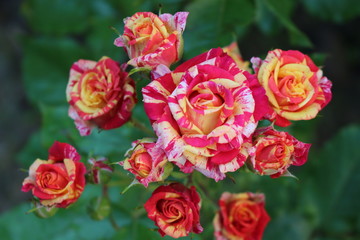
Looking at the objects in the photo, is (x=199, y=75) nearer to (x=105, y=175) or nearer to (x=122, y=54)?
(x=105, y=175)

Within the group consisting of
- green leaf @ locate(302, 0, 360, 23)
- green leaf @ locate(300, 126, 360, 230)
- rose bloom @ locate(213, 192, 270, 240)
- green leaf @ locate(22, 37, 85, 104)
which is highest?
green leaf @ locate(22, 37, 85, 104)

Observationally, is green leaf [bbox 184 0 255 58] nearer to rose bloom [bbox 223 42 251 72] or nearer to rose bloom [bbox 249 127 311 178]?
rose bloom [bbox 223 42 251 72]

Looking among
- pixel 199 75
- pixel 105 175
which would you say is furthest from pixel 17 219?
pixel 199 75

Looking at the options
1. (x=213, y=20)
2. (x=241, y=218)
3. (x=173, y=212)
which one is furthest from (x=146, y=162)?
(x=213, y=20)

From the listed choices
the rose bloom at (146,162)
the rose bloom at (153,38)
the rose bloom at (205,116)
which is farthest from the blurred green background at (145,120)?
the rose bloom at (153,38)

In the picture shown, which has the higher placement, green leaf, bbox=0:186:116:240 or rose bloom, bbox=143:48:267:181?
rose bloom, bbox=143:48:267:181

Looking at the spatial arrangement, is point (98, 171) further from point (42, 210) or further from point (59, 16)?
point (59, 16)

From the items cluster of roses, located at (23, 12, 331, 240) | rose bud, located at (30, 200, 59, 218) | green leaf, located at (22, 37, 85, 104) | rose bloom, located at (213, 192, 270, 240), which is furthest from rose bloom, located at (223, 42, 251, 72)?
green leaf, located at (22, 37, 85, 104)
